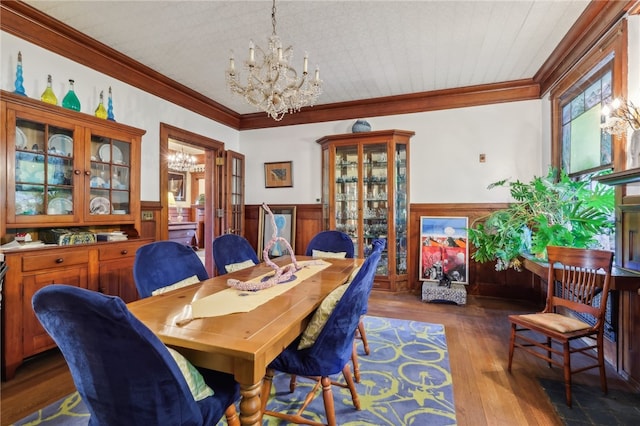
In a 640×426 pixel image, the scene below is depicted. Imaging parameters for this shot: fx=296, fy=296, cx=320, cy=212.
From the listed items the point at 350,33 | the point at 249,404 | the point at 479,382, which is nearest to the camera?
the point at 249,404

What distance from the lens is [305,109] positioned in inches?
186

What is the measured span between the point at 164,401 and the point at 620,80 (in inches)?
136

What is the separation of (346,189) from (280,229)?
1.27 metres

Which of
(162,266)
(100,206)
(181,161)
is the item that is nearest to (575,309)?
(162,266)

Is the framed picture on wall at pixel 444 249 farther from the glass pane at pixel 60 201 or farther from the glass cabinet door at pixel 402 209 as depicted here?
the glass pane at pixel 60 201

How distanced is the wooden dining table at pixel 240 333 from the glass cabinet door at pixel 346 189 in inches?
112

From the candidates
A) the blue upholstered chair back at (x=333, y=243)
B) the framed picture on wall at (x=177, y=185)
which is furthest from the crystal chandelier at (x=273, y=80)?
the framed picture on wall at (x=177, y=185)

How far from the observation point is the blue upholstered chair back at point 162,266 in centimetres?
174

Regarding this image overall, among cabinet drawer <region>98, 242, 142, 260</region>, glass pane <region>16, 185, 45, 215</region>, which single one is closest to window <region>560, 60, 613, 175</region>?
cabinet drawer <region>98, 242, 142, 260</region>

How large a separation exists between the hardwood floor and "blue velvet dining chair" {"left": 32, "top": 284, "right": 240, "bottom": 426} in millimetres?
1439

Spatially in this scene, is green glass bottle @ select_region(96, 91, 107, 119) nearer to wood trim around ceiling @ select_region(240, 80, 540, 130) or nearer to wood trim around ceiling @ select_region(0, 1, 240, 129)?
wood trim around ceiling @ select_region(0, 1, 240, 129)

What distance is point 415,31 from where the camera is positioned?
2.71 metres

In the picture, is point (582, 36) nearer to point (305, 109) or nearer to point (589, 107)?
point (589, 107)

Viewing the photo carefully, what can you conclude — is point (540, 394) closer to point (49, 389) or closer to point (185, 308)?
point (185, 308)
